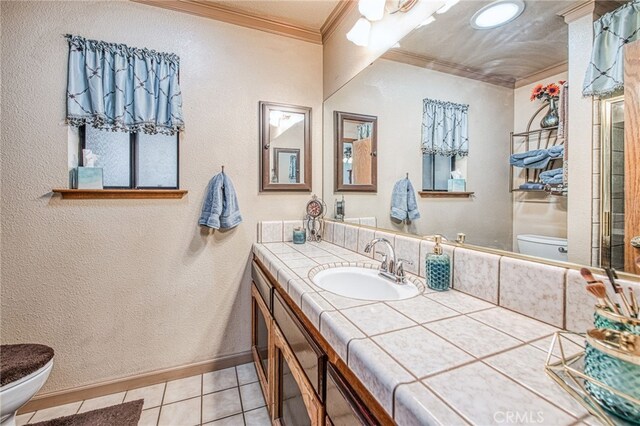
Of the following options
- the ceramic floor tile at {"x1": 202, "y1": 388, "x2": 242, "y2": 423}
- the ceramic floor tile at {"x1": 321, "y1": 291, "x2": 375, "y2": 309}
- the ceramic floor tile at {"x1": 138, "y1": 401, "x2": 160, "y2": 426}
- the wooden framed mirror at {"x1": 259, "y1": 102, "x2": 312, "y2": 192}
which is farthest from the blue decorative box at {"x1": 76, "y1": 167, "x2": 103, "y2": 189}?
the ceramic floor tile at {"x1": 321, "y1": 291, "x2": 375, "y2": 309}

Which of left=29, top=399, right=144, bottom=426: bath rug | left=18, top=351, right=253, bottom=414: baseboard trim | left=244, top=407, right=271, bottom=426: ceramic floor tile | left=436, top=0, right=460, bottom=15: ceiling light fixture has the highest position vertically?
left=436, top=0, right=460, bottom=15: ceiling light fixture

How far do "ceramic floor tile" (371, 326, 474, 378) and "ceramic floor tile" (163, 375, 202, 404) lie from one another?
5.23 ft

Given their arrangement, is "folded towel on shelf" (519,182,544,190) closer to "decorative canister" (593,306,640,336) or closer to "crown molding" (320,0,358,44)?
"decorative canister" (593,306,640,336)

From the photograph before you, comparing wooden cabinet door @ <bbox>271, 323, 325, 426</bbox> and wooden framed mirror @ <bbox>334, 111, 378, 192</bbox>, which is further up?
wooden framed mirror @ <bbox>334, 111, 378, 192</bbox>

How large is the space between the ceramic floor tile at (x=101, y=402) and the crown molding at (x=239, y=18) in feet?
7.76

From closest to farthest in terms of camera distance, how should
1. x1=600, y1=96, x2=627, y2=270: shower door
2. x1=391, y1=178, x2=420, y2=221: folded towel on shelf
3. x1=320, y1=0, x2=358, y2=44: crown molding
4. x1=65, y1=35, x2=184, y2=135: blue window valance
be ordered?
x1=600, y1=96, x2=627, y2=270: shower door < x1=391, y1=178, x2=420, y2=221: folded towel on shelf < x1=65, y1=35, x2=184, y2=135: blue window valance < x1=320, y1=0, x2=358, y2=44: crown molding

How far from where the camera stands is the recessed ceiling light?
871 mm

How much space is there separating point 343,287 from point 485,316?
613 mm

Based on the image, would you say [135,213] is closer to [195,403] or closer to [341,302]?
[195,403]

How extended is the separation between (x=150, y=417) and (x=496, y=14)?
2381 millimetres

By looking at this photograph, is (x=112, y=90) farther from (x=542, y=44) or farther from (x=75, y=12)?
(x=542, y=44)

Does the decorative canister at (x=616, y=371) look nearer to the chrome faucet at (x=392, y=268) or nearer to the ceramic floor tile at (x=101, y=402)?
the chrome faucet at (x=392, y=268)

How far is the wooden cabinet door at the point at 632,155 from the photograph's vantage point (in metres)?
0.61

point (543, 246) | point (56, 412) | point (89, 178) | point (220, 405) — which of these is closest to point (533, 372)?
point (543, 246)
